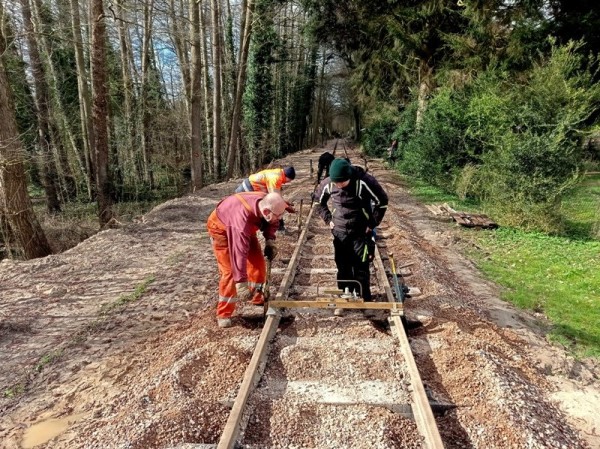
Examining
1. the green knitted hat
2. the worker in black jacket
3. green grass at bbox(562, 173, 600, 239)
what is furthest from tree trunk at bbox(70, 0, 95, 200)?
green grass at bbox(562, 173, 600, 239)

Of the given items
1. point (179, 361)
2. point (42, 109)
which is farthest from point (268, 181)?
point (42, 109)

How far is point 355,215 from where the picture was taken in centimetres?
540

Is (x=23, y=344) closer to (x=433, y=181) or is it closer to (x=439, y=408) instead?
(x=439, y=408)

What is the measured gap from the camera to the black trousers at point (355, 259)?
18.0 feet

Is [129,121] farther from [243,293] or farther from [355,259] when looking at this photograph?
[355,259]

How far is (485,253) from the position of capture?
915 centimetres

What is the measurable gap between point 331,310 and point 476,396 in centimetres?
211

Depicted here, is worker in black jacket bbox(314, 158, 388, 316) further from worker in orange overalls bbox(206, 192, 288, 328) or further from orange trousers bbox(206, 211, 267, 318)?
orange trousers bbox(206, 211, 267, 318)

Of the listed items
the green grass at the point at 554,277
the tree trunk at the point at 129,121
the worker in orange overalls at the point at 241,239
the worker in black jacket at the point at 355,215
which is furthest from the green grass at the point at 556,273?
the tree trunk at the point at 129,121

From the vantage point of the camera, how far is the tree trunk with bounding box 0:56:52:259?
8531 millimetres

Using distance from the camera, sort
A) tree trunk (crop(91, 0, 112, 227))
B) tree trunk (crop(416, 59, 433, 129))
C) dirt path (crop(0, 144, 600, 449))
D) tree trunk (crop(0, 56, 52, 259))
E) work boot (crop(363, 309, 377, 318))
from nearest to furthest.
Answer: dirt path (crop(0, 144, 600, 449)) → work boot (crop(363, 309, 377, 318)) → tree trunk (crop(0, 56, 52, 259)) → tree trunk (crop(91, 0, 112, 227)) → tree trunk (crop(416, 59, 433, 129))

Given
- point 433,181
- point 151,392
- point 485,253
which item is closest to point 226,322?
point 151,392

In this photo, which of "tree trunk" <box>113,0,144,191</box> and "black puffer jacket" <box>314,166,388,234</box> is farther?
"tree trunk" <box>113,0,144,191</box>

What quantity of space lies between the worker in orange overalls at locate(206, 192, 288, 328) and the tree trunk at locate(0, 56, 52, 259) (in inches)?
216
